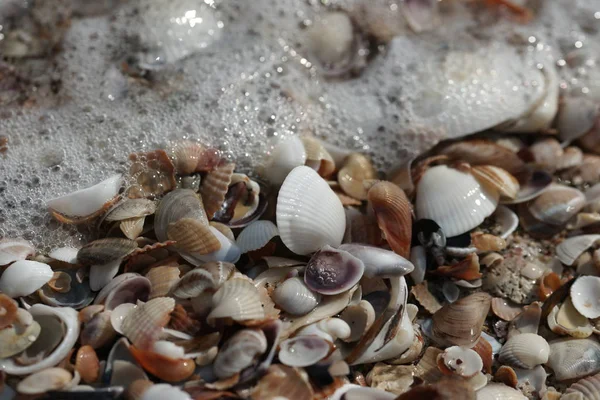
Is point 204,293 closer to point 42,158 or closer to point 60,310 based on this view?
point 60,310

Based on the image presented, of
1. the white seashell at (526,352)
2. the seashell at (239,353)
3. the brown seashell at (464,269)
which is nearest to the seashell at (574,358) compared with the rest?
the white seashell at (526,352)

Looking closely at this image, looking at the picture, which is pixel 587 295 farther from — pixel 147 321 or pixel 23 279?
pixel 23 279

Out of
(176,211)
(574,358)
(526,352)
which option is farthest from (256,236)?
(574,358)

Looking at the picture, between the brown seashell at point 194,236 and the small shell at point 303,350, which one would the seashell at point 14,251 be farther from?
the small shell at point 303,350

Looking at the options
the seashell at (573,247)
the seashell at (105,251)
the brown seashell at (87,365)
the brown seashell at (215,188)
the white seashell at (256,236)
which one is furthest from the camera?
the seashell at (573,247)

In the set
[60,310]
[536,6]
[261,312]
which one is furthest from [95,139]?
[536,6]

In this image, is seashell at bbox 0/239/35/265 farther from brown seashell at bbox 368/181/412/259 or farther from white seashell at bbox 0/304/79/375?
brown seashell at bbox 368/181/412/259

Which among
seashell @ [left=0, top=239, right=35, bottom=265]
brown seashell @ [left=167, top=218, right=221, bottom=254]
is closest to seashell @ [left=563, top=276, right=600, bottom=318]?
brown seashell @ [left=167, top=218, right=221, bottom=254]
